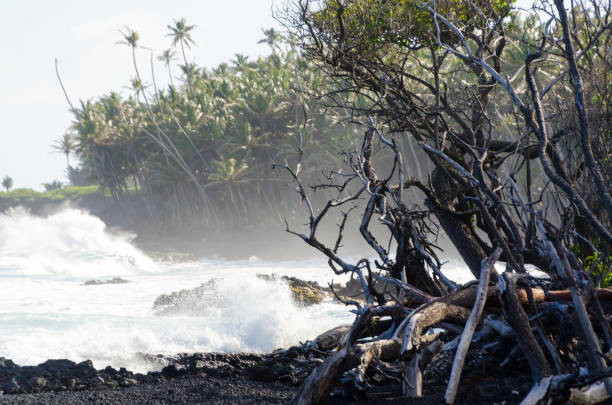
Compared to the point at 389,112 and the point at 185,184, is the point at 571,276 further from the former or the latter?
the point at 185,184

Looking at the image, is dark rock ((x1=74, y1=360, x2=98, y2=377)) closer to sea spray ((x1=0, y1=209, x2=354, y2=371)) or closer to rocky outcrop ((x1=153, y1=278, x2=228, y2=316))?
sea spray ((x1=0, y1=209, x2=354, y2=371))

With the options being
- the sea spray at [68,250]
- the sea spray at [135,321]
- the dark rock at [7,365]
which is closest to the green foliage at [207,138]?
the sea spray at [68,250]

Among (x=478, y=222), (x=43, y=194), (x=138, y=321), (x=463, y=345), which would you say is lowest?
(x=138, y=321)

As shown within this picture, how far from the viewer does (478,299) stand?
11.4 ft

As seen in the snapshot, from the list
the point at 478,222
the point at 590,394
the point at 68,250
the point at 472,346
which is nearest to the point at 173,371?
the point at 472,346

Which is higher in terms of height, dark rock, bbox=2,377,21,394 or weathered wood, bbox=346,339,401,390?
weathered wood, bbox=346,339,401,390

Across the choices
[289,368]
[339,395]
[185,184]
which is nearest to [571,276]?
[339,395]

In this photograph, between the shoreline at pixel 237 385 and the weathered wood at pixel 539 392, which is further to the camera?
the shoreline at pixel 237 385

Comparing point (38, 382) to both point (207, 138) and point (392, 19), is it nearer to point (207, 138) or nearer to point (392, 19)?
point (392, 19)

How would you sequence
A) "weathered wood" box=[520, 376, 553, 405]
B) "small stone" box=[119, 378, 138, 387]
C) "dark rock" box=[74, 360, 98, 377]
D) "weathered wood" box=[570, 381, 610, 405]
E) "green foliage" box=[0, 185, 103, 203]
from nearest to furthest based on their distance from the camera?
"weathered wood" box=[520, 376, 553, 405] < "weathered wood" box=[570, 381, 610, 405] < "small stone" box=[119, 378, 138, 387] < "dark rock" box=[74, 360, 98, 377] < "green foliage" box=[0, 185, 103, 203]

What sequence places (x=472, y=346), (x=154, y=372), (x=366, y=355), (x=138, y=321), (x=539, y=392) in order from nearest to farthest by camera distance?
(x=539, y=392)
(x=366, y=355)
(x=472, y=346)
(x=154, y=372)
(x=138, y=321)

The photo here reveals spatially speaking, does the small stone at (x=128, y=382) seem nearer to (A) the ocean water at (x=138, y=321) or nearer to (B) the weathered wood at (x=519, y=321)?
(A) the ocean water at (x=138, y=321)

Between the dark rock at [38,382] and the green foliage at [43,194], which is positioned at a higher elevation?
the green foliage at [43,194]

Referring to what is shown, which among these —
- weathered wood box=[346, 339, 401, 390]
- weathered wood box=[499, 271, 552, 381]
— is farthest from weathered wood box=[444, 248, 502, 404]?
weathered wood box=[346, 339, 401, 390]
